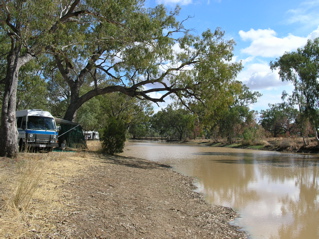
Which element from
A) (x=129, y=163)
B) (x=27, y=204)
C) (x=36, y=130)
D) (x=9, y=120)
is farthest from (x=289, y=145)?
(x=27, y=204)

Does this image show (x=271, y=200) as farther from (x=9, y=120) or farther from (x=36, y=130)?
(x=36, y=130)

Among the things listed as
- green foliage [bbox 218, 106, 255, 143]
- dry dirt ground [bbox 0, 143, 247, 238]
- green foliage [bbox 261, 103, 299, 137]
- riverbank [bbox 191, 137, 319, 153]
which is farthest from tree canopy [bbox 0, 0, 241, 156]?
green foliage [bbox 261, 103, 299, 137]

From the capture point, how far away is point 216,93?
16.8 meters

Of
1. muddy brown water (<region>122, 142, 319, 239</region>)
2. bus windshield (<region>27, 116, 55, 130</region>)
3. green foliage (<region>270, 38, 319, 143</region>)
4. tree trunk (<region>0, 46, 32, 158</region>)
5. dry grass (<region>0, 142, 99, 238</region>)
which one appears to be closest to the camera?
dry grass (<region>0, 142, 99, 238</region>)

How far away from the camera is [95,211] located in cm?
538

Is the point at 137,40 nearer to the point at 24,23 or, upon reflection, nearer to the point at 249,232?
the point at 24,23

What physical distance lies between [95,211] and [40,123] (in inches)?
461

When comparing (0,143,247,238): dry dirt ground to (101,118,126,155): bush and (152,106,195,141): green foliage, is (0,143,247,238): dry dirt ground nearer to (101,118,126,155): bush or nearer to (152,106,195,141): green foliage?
(101,118,126,155): bush

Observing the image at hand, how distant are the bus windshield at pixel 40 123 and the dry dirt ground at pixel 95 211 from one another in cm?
683

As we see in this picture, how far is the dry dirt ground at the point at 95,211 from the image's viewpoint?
4297 millimetres

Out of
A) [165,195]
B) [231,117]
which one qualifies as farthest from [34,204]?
[231,117]

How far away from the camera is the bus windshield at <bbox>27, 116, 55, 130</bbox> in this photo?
15.2m

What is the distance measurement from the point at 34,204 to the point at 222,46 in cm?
1503

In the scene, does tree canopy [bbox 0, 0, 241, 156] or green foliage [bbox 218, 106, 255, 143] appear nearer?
tree canopy [bbox 0, 0, 241, 156]
